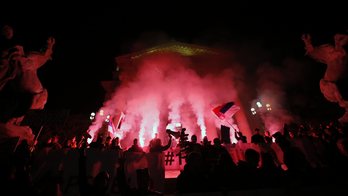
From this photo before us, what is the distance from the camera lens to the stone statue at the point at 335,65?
5.42m

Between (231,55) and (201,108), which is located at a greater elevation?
(231,55)

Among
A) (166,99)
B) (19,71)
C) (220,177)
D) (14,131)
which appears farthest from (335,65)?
(19,71)

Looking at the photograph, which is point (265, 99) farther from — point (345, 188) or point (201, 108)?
point (345, 188)

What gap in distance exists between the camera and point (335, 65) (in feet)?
18.5

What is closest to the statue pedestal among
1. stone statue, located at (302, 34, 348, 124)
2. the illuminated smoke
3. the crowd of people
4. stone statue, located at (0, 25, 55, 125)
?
stone statue, located at (0, 25, 55, 125)

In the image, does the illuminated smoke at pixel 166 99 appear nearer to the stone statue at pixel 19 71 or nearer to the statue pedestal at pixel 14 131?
the statue pedestal at pixel 14 131

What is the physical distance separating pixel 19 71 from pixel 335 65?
12.1m

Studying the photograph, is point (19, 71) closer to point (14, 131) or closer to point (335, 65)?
point (14, 131)

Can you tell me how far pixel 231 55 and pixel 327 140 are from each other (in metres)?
13.6

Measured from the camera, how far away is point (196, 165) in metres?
2.11

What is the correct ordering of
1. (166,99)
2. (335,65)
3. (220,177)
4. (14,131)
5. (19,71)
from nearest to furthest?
(220,177)
(14,131)
(19,71)
(335,65)
(166,99)

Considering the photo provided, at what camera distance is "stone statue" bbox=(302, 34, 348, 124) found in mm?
5418

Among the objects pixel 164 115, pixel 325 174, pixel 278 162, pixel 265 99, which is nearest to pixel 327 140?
pixel 278 162

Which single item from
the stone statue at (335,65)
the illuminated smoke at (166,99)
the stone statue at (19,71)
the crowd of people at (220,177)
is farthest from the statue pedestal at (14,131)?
the stone statue at (335,65)
